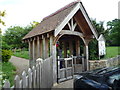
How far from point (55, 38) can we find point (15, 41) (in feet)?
76.2

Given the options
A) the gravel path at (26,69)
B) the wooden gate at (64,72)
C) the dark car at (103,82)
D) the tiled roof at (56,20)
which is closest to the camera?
the dark car at (103,82)

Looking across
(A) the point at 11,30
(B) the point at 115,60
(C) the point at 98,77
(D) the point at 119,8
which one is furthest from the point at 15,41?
(C) the point at 98,77

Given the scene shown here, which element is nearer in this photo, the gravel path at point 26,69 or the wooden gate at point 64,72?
the gravel path at point 26,69

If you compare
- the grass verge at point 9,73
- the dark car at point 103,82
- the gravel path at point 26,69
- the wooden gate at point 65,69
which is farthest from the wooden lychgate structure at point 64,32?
the dark car at point 103,82

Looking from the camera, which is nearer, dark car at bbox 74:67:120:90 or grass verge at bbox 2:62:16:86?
dark car at bbox 74:67:120:90

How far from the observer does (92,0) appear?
824 centimetres

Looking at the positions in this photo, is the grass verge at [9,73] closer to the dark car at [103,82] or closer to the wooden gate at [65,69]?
the wooden gate at [65,69]

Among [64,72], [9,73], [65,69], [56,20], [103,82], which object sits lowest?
[9,73]

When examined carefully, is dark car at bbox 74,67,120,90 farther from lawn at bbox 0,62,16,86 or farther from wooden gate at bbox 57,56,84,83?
lawn at bbox 0,62,16,86

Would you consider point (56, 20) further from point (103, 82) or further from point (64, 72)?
point (103, 82)

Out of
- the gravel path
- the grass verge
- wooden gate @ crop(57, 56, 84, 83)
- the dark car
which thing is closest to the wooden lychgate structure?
wooden gate @ crop(57, 56, 84, 83)

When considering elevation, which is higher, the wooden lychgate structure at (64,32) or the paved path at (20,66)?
the wooden lychgate structure at (64,32)

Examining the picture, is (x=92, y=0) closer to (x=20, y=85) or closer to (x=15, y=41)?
(x=20, y=85)

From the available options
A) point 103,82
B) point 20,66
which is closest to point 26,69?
point 20,66
